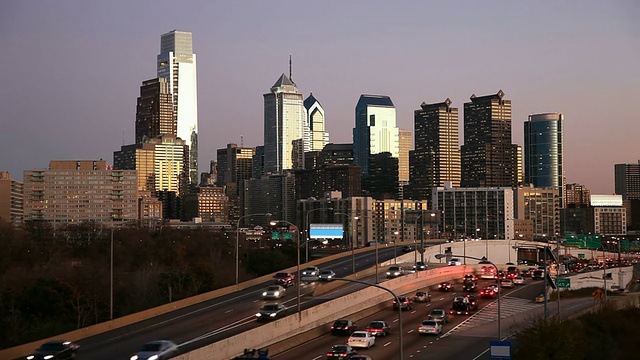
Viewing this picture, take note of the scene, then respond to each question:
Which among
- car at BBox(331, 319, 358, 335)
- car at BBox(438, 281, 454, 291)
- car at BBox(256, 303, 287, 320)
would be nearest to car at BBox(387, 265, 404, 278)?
car at BBox(438, 281, 454, 291)

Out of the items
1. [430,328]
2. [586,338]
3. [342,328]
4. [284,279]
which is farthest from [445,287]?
[586,338]

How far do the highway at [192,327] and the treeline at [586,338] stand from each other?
1776 cm

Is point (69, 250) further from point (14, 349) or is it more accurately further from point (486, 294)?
point (14, 349)

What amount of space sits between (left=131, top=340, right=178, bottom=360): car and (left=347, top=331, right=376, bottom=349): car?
15.4 meters

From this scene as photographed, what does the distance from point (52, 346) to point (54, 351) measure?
0.53m

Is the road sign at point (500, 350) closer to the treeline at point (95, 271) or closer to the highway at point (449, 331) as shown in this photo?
the highway at point (449, 331)

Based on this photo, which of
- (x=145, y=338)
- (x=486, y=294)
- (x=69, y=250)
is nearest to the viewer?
(x=145, y=338)

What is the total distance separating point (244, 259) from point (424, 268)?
147ft

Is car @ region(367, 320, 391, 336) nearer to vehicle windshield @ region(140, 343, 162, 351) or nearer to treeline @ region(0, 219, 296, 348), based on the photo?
vehicle windshield @ region(140, 343, 162, 351)

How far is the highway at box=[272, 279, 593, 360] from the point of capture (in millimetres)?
58594

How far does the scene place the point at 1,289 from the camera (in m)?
84.4

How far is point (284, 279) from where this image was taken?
286 ft

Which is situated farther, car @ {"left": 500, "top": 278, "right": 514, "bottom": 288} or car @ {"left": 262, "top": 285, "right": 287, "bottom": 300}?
car @ {"left": 500, "top": 278, "right": 514, "bottom": 288}

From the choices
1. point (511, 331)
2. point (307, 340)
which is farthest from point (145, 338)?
point (511, 331)
